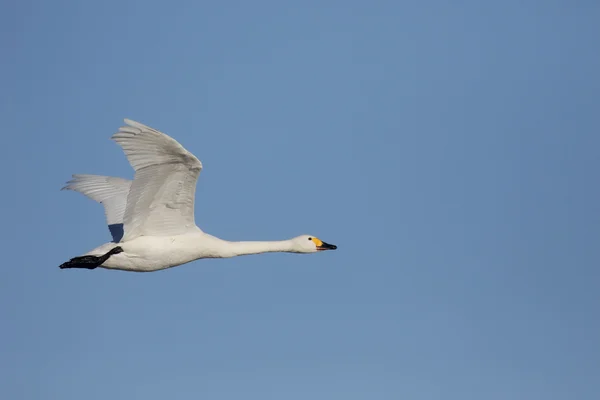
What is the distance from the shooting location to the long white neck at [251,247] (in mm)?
26016

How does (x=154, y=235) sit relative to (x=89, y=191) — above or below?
below

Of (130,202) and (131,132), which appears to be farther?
(130,202)

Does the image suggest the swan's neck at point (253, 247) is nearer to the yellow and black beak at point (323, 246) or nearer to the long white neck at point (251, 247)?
the long white neck at point (251, 247)

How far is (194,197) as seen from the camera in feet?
82.3

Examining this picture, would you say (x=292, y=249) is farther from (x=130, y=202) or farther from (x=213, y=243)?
(x=130, y=202)

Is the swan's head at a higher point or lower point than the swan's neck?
higher

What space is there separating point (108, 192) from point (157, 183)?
6117 mm

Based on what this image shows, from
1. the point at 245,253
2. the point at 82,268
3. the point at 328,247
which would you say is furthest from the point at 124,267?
the point at 328,247

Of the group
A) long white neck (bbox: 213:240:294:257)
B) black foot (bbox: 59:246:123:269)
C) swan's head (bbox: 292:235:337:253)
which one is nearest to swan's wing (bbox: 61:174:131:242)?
black foot (bbox: 59:246:123:269)

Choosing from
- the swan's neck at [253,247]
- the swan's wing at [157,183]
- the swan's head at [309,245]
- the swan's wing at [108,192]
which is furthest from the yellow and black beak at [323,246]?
the swan's wing at [108,192]

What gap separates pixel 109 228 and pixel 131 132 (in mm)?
6812

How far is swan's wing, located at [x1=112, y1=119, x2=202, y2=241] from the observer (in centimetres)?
2262

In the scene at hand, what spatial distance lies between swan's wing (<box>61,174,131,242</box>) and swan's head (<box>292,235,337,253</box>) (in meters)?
4.55

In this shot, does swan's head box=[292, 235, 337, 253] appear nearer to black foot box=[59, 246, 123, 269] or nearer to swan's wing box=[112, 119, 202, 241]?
swan's wing box=[112, 119, 202, 241]
